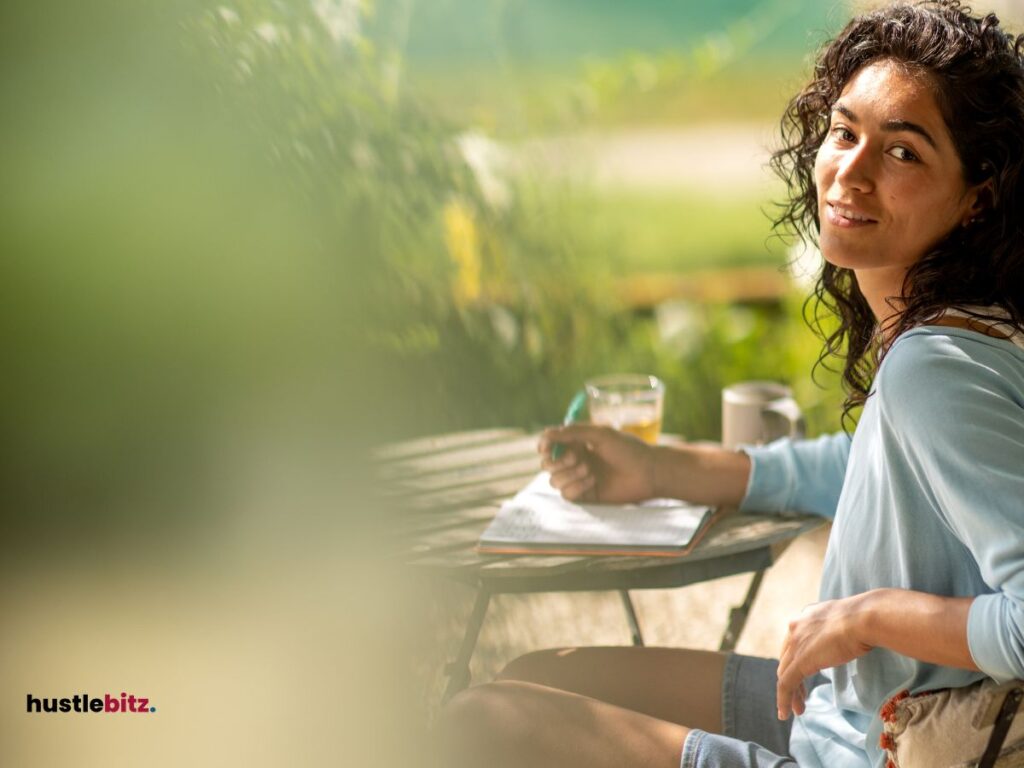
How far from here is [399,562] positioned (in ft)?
5.60

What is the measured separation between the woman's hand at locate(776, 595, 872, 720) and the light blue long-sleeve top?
0.06 metres

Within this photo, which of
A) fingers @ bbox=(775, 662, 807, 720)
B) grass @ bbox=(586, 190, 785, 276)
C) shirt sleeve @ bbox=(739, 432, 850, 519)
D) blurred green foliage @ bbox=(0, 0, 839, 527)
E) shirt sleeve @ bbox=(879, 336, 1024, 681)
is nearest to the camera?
shirt sleeve @ bbox=(879, 336, 1024, 681)

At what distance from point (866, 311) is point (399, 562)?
2.53 feet

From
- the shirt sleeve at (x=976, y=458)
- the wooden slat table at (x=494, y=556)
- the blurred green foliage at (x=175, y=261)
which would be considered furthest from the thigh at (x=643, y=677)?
the shirt sleeve at (x=976, y=458)

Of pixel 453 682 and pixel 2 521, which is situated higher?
pixel 2 521

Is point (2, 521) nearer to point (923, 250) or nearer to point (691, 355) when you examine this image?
point (923, 250)

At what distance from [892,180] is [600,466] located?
73cm

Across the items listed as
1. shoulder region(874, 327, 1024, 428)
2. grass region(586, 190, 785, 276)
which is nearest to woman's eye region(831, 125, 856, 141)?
shoulder region(874, 327, 1024, 428)

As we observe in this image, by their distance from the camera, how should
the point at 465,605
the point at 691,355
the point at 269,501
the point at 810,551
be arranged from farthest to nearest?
the point at 691,355 < the point at 810,551 < the point at 465,605 < the point at 269,501

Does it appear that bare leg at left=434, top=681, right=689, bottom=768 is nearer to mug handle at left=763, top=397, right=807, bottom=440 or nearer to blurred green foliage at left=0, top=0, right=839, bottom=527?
blurred green foliage at left=0, top=0, right=839, bottom=527

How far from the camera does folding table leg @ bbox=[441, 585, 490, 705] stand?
1.73 metres

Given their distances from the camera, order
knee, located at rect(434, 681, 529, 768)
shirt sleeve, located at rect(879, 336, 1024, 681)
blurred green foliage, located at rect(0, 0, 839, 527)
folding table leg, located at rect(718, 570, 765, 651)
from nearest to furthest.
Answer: shirt sleeve, located at rect(879, 336, 1024, 681) → blurred green foliage, located at rect(0, 0, 839, 527) → knee, located at rect(434, 681, 529, 768) → folding table leg, located at rect(718, 570, 765, 651)

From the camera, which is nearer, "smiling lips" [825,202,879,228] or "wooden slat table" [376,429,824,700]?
"smiling lips" [825,202,879,228]

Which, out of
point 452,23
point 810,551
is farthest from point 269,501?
point 810,551
